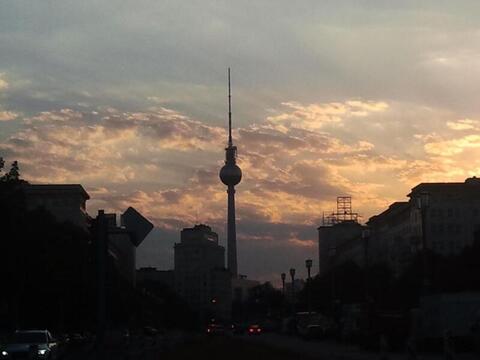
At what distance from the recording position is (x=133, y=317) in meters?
141

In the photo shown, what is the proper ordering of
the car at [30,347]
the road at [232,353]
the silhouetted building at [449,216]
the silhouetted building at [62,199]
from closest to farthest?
the car at [30,347] → the road at [232,353] → the silhouetted building at [449,216] → the silhouetted building at [62,199]

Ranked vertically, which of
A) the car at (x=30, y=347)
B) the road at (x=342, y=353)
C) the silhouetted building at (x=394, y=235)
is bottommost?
Answer: the road at (x=342, y=353)

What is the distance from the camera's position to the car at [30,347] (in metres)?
40.8

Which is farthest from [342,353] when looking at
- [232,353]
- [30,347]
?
[30,347]

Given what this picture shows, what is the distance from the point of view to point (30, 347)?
134 feet

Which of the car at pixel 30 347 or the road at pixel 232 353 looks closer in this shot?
the car at pixel 30 347

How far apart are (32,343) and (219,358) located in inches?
360

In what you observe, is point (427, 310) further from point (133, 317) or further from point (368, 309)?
point (133, 317)

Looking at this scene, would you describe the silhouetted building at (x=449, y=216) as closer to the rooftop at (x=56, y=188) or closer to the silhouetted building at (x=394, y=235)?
the silhouetted building at (x=394, y=235)

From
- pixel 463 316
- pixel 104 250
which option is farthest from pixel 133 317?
pixel 104 250

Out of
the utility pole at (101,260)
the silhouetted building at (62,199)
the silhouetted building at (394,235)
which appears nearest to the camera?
the utility pole at (101,260)

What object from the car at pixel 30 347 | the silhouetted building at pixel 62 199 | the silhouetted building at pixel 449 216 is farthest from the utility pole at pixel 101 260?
the silhouetted building at pixel 62 199

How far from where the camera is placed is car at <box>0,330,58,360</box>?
40750mm

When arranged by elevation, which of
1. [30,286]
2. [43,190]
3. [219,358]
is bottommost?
[219,358]
